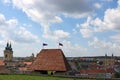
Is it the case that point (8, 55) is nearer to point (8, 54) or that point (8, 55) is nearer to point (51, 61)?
point (8, 54)

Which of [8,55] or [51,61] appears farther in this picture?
[8,55]

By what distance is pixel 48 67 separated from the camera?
43.0 m

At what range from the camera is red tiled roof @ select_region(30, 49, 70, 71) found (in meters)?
42.2

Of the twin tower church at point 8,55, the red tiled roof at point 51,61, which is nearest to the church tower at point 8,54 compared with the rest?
the twin tower church at point 8,55

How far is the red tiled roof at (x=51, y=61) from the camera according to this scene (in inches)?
1662

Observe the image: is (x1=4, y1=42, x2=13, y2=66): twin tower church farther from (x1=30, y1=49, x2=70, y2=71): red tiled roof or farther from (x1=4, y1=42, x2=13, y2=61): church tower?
(x1=30, y1=49, x2=70, y2=71): red tiled roof

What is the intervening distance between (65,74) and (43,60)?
5082 mm

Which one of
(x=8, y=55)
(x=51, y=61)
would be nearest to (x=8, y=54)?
(x=8, y=55)

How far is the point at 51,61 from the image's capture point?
143 ft

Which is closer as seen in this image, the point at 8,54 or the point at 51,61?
the point at 51,61

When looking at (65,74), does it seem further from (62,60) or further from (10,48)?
(10,48)

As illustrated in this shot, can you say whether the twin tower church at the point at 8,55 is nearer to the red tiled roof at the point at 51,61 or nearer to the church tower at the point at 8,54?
the church tower at the point at 8,54

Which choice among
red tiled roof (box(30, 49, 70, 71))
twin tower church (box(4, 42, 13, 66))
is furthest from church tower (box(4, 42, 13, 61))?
red tiled roof (box(30, 49, 70, 71))

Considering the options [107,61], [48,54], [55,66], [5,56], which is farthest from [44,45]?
[107,61]
